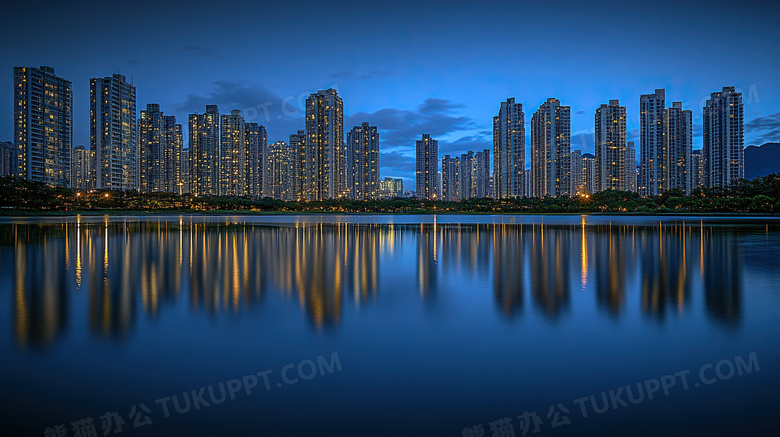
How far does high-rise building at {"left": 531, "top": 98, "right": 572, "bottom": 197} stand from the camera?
18225cm

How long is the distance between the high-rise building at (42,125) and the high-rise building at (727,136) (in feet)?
805

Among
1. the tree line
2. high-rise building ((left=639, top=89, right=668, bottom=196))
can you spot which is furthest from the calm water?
high-rise building ((left=639, top=89, right=668, bottom=196))

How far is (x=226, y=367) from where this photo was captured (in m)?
7.06

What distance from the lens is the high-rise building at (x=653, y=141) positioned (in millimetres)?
189625

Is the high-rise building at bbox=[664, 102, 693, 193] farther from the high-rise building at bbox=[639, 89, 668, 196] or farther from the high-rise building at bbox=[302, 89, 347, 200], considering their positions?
the high-rise building at bbox=[302, 89, 347, 200]

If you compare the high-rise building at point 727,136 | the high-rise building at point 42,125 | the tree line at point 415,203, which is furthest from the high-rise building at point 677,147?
the high-rise building at point 42,125

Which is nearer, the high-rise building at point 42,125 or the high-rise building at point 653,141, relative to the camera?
the high-rise building at point 42,125

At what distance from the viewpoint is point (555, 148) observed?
601ft

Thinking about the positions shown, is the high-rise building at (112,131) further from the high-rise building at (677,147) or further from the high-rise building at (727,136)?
the high-rise building at (727,136)

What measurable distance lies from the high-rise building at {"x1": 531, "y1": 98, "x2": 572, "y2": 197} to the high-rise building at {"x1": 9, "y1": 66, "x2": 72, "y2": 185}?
610 feet

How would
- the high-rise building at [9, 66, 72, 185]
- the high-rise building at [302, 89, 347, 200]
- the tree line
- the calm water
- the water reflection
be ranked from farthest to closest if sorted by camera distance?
1. the high-rise building at [302, 89, 347, 200]
2. the high-rise building at [9, 66, 72, 185]
3. the tree line
4. the water reflection
5. the calm water

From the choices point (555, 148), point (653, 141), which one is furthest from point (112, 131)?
point (653, 141)

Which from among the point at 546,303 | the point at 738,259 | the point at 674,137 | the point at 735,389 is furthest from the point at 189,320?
the point at 674,137

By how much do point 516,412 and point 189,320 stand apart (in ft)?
24.0
